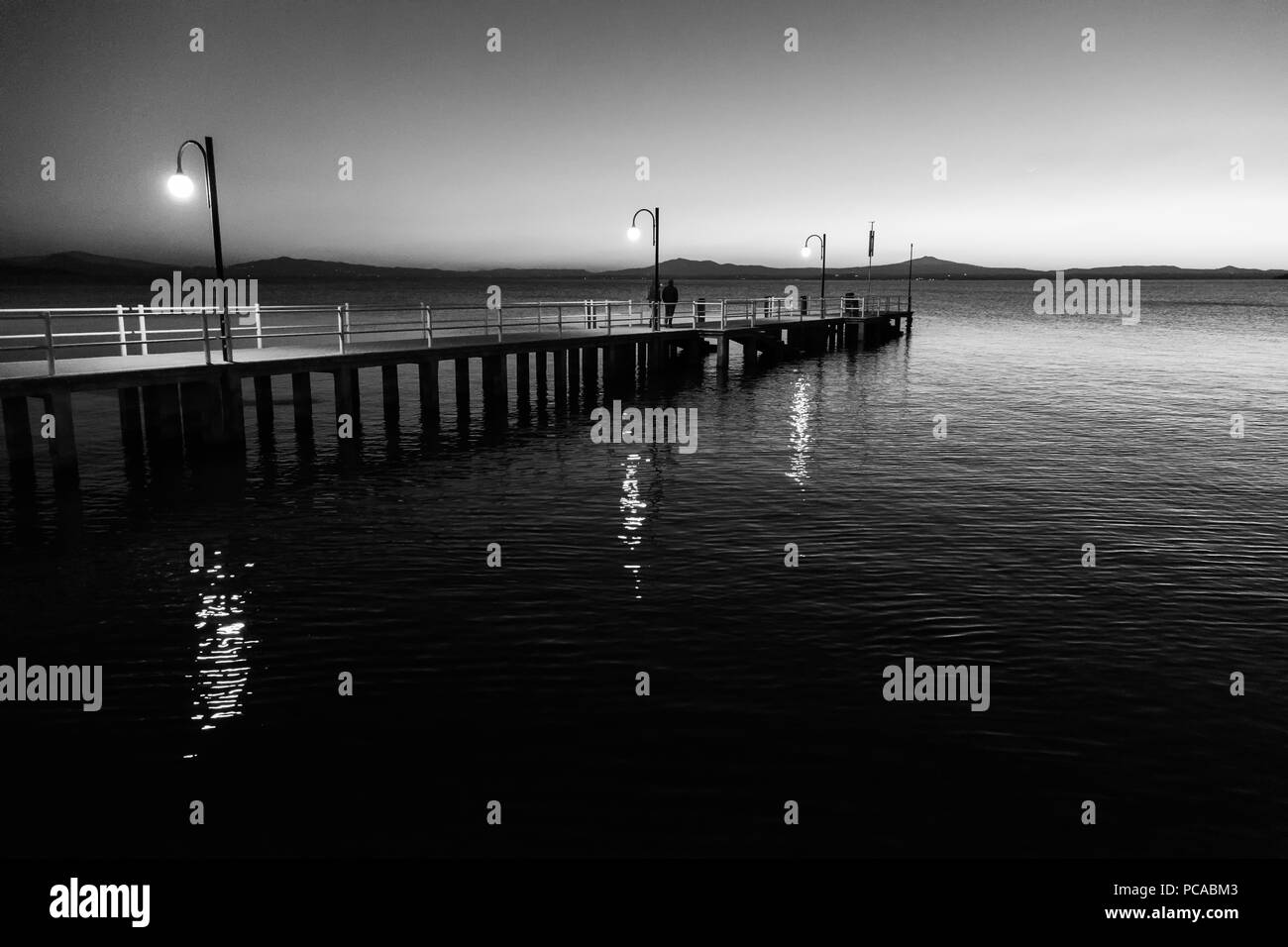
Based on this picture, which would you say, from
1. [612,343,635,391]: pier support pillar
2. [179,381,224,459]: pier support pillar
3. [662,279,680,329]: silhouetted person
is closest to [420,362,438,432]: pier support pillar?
[179,381,224,459]: pier support pillar

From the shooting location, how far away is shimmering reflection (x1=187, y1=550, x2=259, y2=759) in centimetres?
827

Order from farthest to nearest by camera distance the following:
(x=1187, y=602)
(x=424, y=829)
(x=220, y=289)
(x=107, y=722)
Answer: (x=220, y=289) → (x=1187, y=602) → (x=107, y=722) → (x=424, y=829)

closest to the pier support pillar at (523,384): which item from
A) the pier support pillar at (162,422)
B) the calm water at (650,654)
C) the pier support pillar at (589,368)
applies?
the pier support pillar at (589,368)

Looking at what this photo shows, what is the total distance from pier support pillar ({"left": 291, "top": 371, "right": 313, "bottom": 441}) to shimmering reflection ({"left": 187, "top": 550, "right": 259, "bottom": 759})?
9144mm

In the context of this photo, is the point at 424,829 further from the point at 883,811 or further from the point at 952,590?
the point at 952,590

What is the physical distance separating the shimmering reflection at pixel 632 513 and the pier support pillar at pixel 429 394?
7051mm

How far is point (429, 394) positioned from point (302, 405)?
13.0 feet

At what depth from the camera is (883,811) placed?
6.77 metres

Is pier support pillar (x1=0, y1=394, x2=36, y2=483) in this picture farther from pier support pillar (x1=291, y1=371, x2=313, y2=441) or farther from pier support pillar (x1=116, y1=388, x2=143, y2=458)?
pier support pillar (x1=291, y1=371, x2=313, y2=441)

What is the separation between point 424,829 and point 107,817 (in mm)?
2333

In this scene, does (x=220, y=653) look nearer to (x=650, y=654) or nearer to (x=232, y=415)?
(x=650, y=654)
